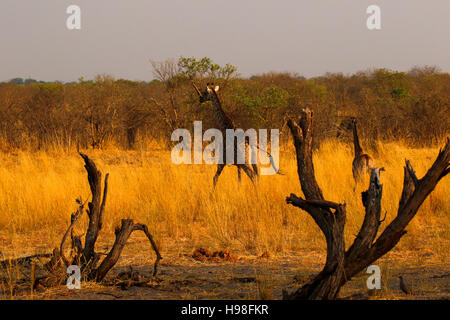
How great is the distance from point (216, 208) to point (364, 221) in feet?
11.5

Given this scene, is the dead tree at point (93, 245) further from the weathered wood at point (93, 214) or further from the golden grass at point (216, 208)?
the golden grass at point (216, 208)

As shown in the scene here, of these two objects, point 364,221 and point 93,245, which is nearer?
point 364,221

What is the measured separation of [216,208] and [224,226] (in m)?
0.43

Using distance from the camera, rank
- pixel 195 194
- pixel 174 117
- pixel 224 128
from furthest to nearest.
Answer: pixel 174 117 < pixel 224 128 < pixel 195 194

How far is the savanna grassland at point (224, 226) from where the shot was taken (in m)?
4.03

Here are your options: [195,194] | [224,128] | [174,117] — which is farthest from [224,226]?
[174,117]

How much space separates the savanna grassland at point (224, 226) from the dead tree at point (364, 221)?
1.43 ft

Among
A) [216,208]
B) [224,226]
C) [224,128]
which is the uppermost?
[224,128]

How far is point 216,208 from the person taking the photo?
21.3 feet

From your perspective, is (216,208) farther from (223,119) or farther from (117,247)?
(117,247)

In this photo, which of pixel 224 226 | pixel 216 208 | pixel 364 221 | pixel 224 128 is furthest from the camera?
pixel 224 128

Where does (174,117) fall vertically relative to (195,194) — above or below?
above

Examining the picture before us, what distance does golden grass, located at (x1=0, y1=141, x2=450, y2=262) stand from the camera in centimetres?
586

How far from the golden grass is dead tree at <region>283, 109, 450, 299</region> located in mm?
1936
